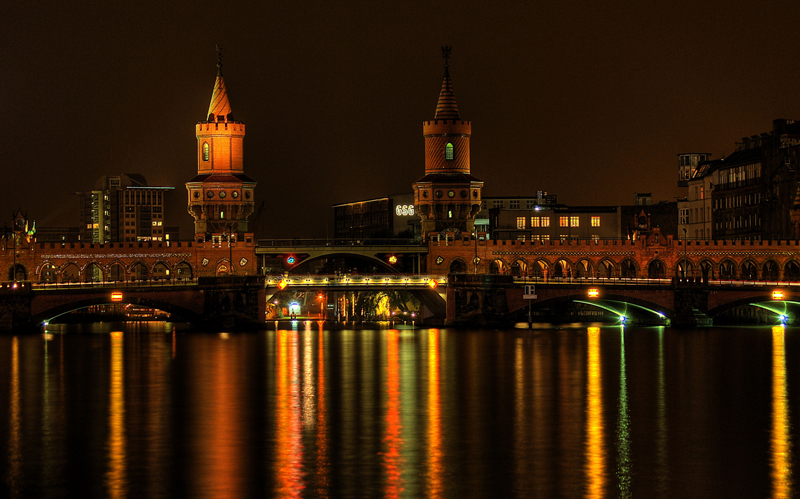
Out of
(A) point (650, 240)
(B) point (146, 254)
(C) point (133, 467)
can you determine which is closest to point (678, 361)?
(C) point (133, 467)

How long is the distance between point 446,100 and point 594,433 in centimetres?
10902

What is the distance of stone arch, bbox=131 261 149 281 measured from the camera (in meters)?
150

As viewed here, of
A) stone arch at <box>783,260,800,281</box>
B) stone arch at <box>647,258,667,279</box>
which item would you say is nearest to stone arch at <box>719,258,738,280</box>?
stone arch at <box>783,260,800,281</box>

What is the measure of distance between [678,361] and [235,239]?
7604 cm

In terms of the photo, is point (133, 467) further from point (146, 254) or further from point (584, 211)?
point (584, 211)

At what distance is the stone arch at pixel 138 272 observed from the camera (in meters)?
150

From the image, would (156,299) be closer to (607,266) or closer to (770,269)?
(607,266)

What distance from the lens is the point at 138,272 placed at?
160 meters

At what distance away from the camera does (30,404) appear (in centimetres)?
6512

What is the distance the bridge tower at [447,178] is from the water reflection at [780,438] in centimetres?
7433

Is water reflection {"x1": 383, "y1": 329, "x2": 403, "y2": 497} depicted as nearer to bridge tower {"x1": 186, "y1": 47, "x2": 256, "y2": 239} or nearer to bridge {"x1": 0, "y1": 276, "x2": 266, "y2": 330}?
bridge {"x1": 0, "y1": 276, "x2": 266, "y2": 330}

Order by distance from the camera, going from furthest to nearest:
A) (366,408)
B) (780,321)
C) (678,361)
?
(780,321)
(678,361)
(366,408)

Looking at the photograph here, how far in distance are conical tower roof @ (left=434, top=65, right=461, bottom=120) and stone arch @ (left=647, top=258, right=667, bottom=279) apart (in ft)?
99.1

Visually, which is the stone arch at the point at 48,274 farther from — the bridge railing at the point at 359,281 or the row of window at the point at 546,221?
the row of window at the point at 546,221
